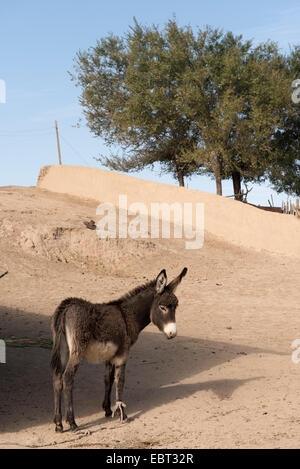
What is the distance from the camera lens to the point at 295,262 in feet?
84.7

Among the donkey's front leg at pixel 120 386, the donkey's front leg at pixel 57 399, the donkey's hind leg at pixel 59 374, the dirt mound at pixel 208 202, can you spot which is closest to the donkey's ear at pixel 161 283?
the donkey's front leg at pixel 120 386

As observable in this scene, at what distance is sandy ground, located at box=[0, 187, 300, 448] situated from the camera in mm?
8094

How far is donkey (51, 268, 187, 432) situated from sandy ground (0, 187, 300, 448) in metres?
0.73

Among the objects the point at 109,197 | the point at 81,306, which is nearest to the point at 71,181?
the point at 109,197

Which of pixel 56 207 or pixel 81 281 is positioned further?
pixel 56 207

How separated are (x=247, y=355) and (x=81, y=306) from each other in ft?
18.2

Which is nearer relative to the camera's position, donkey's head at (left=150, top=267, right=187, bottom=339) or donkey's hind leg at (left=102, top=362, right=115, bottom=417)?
donkey's head at (left=150, top=267, right=187, bottom=339)

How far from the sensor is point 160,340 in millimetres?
14375

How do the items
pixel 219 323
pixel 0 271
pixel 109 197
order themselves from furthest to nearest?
1. pixel 109 197
2. pixel 0 271
3. pixel 219 323

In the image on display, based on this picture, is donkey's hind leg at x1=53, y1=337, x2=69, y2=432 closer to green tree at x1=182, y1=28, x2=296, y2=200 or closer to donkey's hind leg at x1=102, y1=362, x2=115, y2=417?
donkey's hind leg at x1=102, y1=362, x2=115, y2=417

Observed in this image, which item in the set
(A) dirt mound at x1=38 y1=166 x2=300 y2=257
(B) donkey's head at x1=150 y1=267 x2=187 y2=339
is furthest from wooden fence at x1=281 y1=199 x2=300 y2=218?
(B) donkey's head at x1=150 y1=267 x2=187 y2=339

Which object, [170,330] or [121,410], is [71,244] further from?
[170,330]

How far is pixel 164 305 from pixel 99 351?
1126mm

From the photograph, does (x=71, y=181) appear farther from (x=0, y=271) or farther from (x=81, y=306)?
(x=81, y=306)
